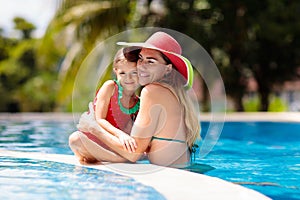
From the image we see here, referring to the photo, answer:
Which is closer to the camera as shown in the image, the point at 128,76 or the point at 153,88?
the point at 153,88

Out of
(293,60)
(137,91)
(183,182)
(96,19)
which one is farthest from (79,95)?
(293,60)

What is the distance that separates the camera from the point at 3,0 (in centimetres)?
2342

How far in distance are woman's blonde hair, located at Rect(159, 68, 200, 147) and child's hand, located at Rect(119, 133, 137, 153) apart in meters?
0.43

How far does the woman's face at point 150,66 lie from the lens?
389 centimetres

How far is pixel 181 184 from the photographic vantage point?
10.8ft

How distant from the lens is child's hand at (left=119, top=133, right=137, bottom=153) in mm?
3930

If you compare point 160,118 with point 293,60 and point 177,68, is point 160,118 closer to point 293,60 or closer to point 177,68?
point 177,68

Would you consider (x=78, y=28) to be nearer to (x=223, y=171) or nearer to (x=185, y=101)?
(x=223, y=171)

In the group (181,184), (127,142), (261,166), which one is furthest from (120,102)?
(261,166)

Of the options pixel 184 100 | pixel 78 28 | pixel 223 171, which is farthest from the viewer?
pixel 78 28

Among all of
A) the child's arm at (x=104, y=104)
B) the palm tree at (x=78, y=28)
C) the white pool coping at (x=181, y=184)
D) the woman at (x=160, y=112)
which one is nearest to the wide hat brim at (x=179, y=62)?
the woman at (x=160, y=112)

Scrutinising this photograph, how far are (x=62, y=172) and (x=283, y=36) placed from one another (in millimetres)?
13973

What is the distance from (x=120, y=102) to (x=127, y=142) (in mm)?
347

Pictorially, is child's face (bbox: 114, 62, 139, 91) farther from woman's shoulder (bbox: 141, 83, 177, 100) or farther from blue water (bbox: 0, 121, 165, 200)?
blue water (bbox: 0, 121, 165, 200)
